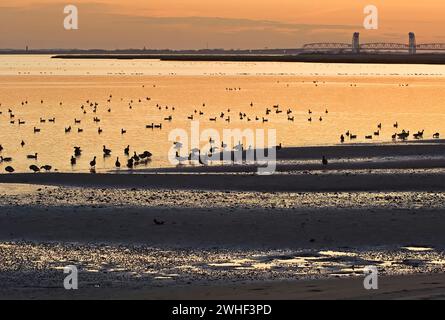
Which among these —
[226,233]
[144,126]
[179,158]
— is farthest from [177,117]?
[226,233]

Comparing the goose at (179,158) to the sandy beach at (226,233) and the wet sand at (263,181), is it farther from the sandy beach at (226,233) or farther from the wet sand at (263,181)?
the wet sand at (263,181)

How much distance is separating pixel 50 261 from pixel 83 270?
1.29m

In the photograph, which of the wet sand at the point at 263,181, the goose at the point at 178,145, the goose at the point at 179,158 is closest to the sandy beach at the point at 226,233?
the wet sand at the point at 263,181

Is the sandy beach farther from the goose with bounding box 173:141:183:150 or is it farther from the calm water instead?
the goose with bounding box 173:141:183:150

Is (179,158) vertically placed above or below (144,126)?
below

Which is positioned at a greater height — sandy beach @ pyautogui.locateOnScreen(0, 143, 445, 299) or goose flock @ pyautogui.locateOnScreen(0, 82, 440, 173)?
goose flock @ pyautogui.locateOnScreen(0, 82, 440, 173)

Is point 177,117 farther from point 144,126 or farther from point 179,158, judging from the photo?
point 179,158

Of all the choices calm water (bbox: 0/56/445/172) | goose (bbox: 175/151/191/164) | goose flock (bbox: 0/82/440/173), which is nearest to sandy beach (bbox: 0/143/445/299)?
goose (bbox: 175/151/191/164)

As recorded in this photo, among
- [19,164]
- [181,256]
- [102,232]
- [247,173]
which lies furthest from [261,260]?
[19,164]

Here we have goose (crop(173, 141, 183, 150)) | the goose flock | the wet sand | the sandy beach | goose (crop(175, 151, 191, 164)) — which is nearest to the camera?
the sandy beach
